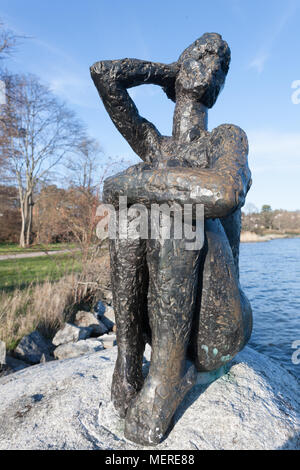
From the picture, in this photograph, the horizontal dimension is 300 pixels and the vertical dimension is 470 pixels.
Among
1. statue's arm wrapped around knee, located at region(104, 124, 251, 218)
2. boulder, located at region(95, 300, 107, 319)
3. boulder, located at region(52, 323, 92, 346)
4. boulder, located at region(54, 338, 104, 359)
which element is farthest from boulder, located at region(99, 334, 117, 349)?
statue's arm wrapped around knee, located at region(104, 124, 251, 218)

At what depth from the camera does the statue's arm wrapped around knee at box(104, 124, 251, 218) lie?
1.49 metres

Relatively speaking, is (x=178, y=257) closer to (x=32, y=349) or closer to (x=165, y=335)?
(x=165, y=335)

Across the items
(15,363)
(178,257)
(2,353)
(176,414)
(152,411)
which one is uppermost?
(178,257)

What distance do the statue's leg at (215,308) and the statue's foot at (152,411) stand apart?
26 cm

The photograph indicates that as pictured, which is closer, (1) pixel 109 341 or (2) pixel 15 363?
(2) pixel 15 363

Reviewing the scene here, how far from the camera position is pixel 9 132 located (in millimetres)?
11117

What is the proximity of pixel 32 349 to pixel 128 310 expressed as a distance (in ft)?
10.8

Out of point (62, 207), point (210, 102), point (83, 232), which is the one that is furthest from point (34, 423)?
point (62, 207)

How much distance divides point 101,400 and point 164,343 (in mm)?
668

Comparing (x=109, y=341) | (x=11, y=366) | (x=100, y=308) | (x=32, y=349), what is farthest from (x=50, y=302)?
(x=11, y=366)

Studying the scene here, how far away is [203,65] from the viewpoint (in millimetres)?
2078

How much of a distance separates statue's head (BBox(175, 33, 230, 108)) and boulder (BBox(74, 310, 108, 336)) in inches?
184

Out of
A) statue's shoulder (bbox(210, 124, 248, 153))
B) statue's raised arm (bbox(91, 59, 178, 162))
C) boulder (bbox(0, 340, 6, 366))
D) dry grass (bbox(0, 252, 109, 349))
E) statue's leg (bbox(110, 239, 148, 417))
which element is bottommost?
boulder (bbox(0, 340, 6, 366))

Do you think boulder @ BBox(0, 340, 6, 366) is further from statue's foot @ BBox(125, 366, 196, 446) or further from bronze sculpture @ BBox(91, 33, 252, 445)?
statue's foot @ BBox(125, 366, 196, 446)
